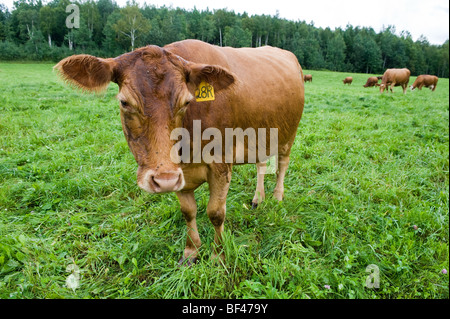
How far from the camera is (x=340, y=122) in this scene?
7.25m

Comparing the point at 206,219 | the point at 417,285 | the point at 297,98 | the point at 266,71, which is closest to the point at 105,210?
the point at 206,219

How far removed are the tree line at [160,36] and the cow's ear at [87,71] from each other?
120ft

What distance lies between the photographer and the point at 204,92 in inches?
81.9

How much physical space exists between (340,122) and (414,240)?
202 inches

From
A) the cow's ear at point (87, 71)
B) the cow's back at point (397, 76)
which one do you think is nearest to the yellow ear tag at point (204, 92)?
the cow's ear at point (87, 71)

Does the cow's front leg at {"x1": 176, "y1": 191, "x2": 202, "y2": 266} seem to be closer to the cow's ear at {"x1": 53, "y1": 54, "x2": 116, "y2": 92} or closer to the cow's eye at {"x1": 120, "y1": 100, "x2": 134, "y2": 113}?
the cow's eye at {"x1": 120, "y1": 100, "x2": 134, "y2": 113}

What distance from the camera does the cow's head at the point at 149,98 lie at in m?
1.73

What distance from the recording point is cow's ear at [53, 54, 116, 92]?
1.86 meters

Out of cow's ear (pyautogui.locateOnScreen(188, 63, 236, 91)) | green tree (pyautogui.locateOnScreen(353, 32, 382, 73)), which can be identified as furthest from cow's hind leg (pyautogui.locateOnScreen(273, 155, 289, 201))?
green tree (pyautogui.locateOnScreen(353, 32, 382, 73))

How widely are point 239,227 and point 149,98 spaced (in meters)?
1.97

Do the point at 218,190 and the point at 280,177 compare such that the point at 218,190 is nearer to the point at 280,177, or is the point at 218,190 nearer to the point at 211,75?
the point at 211,75

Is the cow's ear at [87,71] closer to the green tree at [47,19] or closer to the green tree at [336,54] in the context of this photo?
the green tree at [47,19]

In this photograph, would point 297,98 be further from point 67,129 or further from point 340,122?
point 67,129
